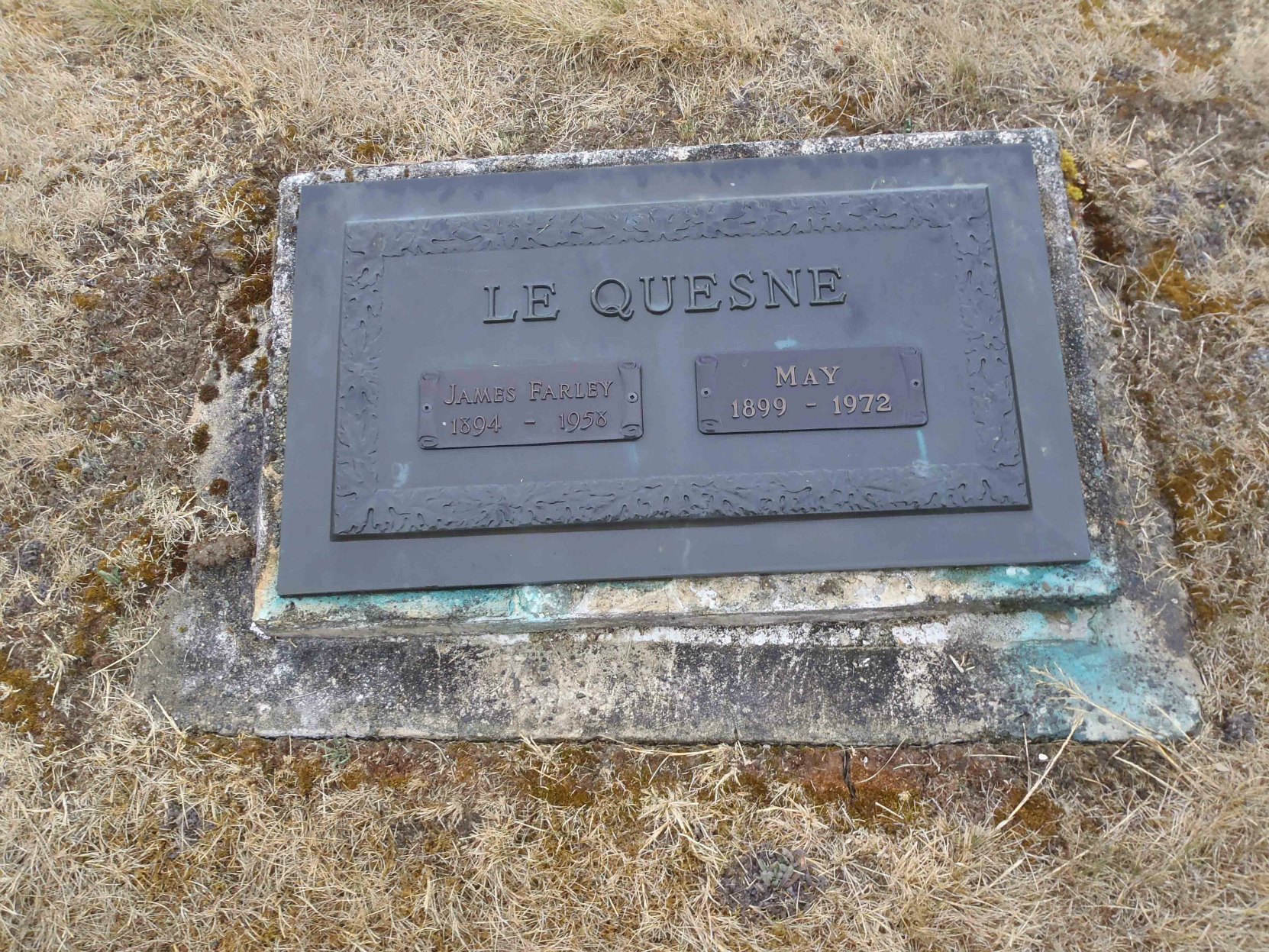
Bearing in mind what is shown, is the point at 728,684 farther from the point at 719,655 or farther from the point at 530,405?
the point at 530,405

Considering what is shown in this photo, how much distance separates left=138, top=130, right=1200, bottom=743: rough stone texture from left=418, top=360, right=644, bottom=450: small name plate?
483 mm

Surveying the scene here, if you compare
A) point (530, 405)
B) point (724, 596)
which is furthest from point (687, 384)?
point (724, 596)

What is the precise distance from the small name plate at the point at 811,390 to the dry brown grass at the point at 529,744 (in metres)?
0.95

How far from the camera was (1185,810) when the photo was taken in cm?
249

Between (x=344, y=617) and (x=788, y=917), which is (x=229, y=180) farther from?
(x=788, y=917)

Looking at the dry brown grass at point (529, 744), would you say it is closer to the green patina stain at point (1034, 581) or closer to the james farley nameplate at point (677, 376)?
the green patina stain at point (1034, 581)

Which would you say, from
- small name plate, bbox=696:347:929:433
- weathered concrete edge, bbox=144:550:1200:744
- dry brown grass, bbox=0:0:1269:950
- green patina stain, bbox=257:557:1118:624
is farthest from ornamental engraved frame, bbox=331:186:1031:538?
dry brown grass, bbox=0:0:1269:950

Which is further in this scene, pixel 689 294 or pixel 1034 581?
pixel 689 294

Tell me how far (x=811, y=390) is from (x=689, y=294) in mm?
503

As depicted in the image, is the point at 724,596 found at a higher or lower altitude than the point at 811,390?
lower

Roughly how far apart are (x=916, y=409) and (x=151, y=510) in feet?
8.64

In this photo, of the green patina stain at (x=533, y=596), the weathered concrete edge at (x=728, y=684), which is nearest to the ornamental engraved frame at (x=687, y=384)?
the green patina stain at (x=533, y=596)

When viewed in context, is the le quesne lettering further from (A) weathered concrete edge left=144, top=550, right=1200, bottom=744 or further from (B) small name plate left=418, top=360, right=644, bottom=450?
(A) weathered concrete edge left=144, top=550, right=1200, bottom=744

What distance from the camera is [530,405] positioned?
2594 mm
